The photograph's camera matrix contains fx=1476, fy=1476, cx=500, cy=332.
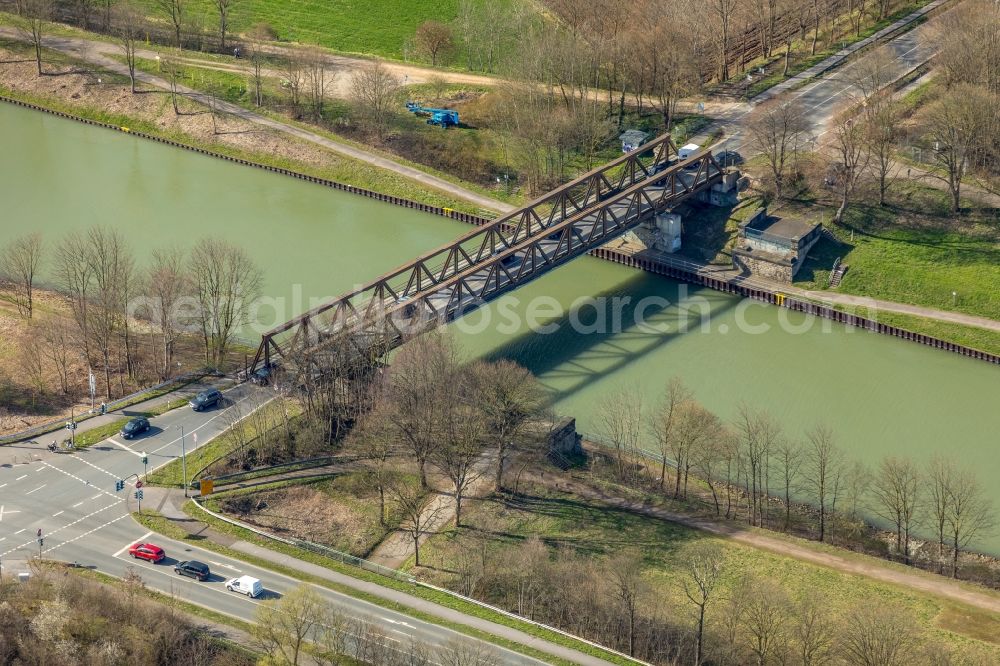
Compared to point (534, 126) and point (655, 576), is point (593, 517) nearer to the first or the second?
point (655, 576)

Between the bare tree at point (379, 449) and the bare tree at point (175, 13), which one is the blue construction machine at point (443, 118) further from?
the bare tree at point (379, 449)

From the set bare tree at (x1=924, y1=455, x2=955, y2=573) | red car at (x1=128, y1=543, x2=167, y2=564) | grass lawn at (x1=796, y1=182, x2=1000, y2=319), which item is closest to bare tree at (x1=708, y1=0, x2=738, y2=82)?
grass lawn at (x1=796, y1=182, x2=1000, y2=319)

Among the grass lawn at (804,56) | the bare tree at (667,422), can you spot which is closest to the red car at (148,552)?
the bare tree at (667,422)

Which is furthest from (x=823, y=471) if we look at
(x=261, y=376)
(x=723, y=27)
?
(x=723, y=27)

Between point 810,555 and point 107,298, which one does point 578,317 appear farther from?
point 107,298

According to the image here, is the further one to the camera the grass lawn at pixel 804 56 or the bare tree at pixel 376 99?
the bare tree at pixel 376 99

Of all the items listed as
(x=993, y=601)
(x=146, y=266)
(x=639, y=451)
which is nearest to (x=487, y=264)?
(x=639, y=451)

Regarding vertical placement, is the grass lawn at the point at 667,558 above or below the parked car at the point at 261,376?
below
